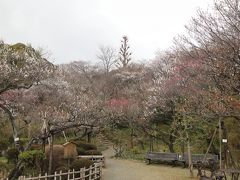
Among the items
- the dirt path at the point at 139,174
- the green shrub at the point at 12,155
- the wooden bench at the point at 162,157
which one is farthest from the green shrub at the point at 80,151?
the wooden bench at the point at 162,157

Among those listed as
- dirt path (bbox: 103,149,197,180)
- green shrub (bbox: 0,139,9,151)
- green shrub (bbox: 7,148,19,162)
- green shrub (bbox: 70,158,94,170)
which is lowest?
dirt path (bbox: 103,149,197,180)

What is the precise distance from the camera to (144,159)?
26.4 m

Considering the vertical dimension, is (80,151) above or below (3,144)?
below

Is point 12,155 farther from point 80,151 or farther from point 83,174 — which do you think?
point 83,174

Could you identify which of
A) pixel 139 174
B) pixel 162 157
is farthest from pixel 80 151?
Answer: pixel 162 157

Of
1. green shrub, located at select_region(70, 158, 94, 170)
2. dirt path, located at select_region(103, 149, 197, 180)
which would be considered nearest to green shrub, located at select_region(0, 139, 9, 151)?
dirt path, located at select_region(103, 149, 197, 180)

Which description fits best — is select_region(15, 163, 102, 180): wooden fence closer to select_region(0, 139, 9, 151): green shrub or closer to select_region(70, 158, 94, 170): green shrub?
select_region(70, 158, 94, 170): green shrub

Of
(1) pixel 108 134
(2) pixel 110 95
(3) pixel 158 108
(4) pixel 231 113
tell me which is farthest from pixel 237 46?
(2) pixel 110 95

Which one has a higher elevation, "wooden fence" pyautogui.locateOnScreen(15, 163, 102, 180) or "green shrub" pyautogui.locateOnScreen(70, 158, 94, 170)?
"green shrub" pyautogui.locateOnScreen(70, 158, 94, 170)

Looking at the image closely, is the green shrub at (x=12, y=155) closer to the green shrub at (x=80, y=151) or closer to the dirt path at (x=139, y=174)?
the green shrub at (x=80, y=151)

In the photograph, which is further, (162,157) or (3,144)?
(3,144)

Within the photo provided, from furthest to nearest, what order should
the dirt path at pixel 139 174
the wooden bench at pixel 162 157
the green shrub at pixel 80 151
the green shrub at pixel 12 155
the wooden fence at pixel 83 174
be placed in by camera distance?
the wooden bench at pixel 162 157 → the green shrub at pixel 80 151 → the green shrub at pixel 12 155 → the dirt path at pixel 139 174 → the wooden fence at pixel 83 174

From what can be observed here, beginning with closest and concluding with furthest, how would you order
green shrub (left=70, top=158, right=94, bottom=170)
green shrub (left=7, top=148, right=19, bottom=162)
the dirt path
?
green shrub (left=70, top=158, right=94, bottom=170) < the dirt path < green shrub (left=7, top=148, right=19, bottom=162)

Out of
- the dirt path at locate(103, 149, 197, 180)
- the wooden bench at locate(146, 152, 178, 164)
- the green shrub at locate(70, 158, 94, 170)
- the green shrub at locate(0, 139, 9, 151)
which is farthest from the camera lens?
the green shrub at locate(0, 139, 9, 151)
